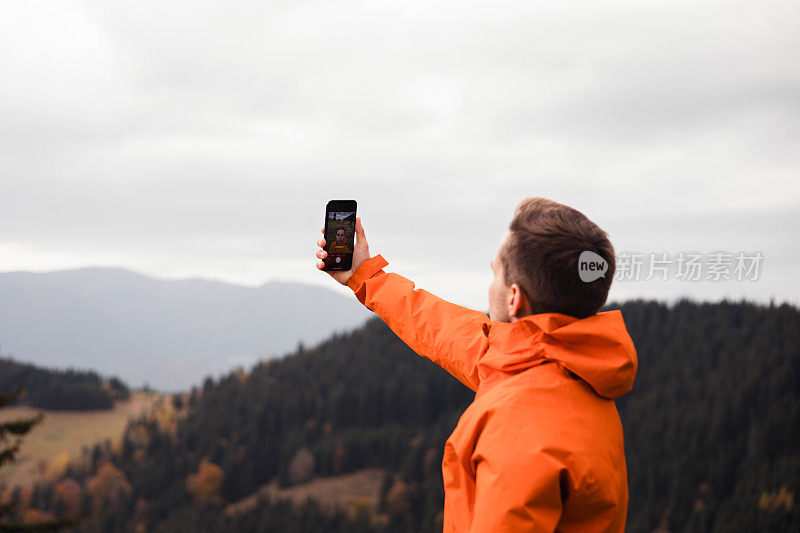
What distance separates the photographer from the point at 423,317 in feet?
14.0

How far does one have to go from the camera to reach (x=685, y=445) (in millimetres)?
120688

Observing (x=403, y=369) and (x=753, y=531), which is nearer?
(x=753, y=531)

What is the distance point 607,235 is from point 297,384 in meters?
161

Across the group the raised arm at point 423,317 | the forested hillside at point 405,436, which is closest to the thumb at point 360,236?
the raised arm at point 423,317

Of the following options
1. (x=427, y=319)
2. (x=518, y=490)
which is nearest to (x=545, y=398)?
(x=518, y=490)

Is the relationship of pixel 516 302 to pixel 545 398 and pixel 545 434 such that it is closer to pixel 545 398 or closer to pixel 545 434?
pixel 545 398

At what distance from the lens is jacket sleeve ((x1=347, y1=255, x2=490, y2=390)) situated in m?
3.99

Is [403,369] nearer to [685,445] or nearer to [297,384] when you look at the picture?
[297,384]

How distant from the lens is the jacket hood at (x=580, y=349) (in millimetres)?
2908

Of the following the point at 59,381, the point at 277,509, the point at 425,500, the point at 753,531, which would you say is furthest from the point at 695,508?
the point at 59,381

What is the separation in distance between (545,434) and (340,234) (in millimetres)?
2140

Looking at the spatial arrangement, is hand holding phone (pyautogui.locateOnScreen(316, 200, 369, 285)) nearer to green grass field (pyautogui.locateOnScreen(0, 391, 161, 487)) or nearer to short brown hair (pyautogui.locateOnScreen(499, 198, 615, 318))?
short brown hair (pyautogui.locateOnScreen(499, 198, 615, 318))

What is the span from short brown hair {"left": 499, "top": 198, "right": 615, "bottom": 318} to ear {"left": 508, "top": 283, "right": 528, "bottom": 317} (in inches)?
1.2

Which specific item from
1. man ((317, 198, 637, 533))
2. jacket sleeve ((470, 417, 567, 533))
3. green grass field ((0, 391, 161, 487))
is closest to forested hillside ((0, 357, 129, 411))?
green grass field ((0, 391, 161, 487))
